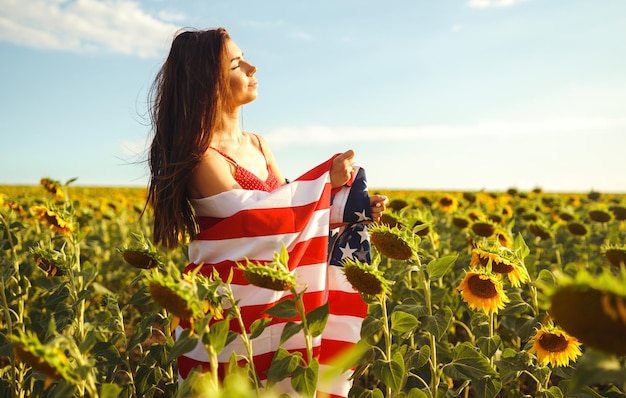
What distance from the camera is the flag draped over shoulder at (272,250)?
6.41 ft

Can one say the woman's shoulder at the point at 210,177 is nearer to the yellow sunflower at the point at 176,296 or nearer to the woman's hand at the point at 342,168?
the woman's hand at the point at 342,168

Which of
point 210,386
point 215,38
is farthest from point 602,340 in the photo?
point 215,38

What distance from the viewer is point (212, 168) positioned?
2098 millimetres

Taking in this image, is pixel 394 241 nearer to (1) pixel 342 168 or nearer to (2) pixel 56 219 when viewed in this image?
(1) pixel 342 168

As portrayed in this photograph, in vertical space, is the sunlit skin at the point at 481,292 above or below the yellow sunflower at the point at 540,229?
below

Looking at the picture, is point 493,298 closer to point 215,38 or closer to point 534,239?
point 215,38

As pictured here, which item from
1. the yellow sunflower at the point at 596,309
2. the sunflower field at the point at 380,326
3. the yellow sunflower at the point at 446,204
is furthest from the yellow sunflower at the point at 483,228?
the yellow sunflower at the point at 596,309

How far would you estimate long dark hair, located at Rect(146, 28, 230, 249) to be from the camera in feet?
7.04

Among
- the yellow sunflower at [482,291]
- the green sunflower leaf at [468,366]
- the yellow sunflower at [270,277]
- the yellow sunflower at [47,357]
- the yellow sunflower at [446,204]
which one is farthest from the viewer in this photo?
the yellow sunflower at [446,204]

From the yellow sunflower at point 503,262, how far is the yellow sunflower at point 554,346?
19 centimetres

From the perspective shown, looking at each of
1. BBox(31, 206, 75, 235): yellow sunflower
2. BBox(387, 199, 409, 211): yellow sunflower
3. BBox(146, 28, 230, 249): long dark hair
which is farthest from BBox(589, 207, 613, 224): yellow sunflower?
BBox(31, 206, 75, 235): yellow sunflower

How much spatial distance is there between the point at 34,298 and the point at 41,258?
2171 mm

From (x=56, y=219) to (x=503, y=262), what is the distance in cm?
205

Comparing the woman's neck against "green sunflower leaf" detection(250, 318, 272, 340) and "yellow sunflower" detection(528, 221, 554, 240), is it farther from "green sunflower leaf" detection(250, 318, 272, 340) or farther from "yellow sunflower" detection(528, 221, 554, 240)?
"yellow sunflower" detection(528, 221, 554, 240)
